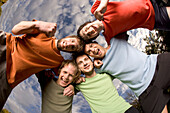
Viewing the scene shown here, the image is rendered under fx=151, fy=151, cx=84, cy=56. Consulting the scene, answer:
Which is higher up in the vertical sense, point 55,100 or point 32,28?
point 32,28

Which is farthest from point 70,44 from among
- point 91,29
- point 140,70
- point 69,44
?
point 140,70

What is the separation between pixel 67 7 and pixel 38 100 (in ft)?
2.75

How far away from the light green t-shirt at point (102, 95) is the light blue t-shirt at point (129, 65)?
0.07 metres

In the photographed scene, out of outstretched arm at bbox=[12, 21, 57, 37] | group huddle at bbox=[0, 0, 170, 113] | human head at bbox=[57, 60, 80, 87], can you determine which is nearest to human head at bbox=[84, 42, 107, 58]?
group huddle at bbox=[0, 0, 170, 113]

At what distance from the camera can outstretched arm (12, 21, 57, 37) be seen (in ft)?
2.44

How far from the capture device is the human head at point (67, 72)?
0.88 meters

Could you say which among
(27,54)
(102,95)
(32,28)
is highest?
(32,28)

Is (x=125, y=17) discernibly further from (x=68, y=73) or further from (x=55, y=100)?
(x=55, y=100)

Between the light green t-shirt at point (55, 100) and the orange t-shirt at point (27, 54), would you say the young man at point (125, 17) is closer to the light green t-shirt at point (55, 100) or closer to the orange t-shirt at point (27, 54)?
the orange t-shirt at point (27, 54)

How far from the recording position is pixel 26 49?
2.63 ft

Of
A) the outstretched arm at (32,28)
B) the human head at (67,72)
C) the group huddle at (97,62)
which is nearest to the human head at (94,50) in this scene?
the group huddle at (97,62)

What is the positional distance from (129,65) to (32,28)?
1.85ft

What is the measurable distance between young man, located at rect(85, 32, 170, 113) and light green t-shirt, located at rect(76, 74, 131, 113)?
0.24 feet

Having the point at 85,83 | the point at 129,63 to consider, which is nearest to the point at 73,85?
the point at 85,83
